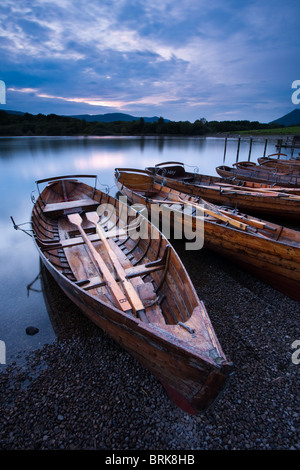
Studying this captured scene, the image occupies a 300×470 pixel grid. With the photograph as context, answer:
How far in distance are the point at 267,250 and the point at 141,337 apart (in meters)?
4.57

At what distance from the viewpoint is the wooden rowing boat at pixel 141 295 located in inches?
118

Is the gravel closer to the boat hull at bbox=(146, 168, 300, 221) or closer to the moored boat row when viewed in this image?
the moored boat row

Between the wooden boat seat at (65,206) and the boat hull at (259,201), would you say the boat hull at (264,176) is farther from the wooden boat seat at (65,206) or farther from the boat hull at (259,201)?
the wooden boat seat at (65,206)

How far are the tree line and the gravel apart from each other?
351 ft

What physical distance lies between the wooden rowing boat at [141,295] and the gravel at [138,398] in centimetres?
57

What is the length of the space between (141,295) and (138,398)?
1.92 m

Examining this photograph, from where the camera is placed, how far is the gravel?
357 cm

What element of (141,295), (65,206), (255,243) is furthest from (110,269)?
(65,206)

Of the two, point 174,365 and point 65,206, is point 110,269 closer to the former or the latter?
point 174,365

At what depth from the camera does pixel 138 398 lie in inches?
163

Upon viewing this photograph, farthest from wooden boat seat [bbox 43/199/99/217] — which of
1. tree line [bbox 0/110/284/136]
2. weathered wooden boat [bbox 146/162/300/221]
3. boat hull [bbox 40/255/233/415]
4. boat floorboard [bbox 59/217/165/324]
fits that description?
tree line [bbox 0/110/284/136]

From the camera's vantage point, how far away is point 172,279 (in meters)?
5.07

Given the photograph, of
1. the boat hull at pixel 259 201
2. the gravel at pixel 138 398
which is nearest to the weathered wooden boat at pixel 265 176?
the boat hull at pixel 259 201
